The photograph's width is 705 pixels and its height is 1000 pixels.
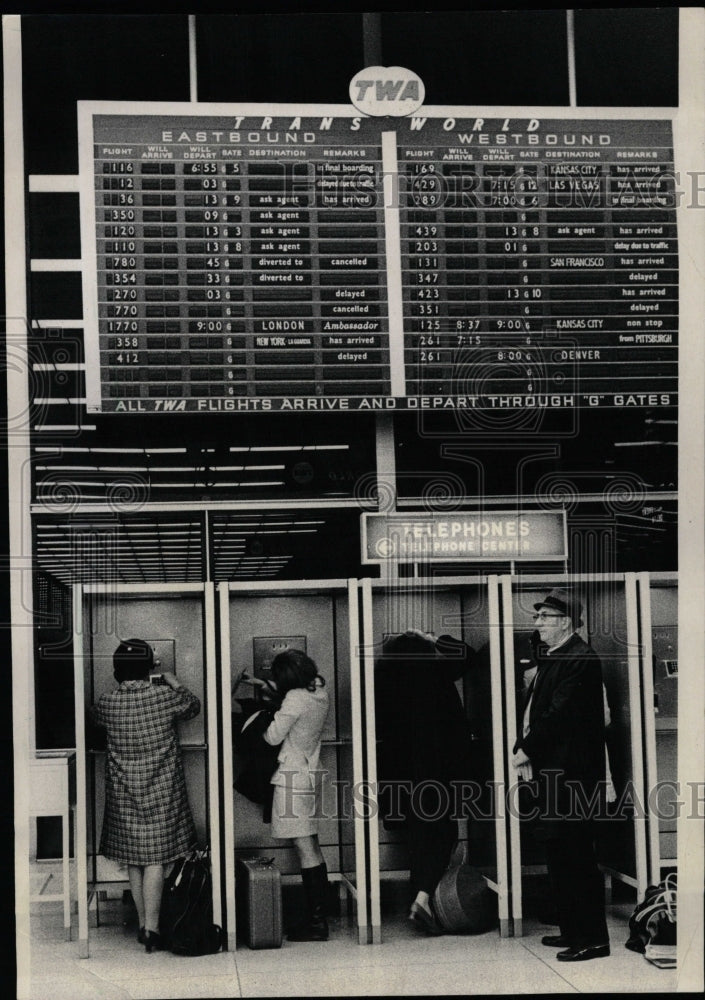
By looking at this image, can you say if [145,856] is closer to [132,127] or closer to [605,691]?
[605,691]

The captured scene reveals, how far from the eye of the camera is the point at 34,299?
682cm

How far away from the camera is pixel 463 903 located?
7062mm

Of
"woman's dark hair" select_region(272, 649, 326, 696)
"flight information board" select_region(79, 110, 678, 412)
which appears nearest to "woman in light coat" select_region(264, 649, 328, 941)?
"woman's dark hair" select_region(272, 649, 326, 696)

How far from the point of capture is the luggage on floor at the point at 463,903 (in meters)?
7.05

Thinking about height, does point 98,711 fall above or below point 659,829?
above

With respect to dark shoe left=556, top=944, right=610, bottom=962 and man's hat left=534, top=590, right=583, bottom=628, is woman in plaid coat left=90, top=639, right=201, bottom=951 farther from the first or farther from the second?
dark shoe left=556, top=944, right=610, bottom=962

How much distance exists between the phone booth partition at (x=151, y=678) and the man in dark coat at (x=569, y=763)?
137 cm

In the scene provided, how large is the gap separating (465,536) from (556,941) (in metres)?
1.76

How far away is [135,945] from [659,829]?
2275 millimetres

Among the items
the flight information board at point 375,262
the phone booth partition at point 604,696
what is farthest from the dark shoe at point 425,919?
the flight information board at point 375,262

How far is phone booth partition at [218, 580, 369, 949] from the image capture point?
7059 millimetres

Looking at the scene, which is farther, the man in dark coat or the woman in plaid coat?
the woman in plaid coat

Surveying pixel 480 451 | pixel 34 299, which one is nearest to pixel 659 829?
pixel 480 451

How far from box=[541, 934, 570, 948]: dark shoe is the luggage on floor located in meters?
0.24
